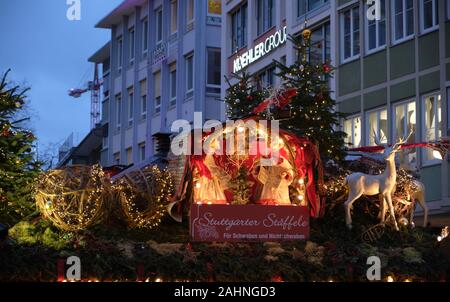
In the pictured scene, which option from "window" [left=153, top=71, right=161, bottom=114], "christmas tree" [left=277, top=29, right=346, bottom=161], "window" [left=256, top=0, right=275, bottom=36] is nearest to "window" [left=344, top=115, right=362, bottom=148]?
"window" [left=256, top=0, right=275, bottom=36]

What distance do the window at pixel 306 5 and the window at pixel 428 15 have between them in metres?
5.85

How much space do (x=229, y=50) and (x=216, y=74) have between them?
83.6 inches

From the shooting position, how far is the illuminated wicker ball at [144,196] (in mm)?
16516

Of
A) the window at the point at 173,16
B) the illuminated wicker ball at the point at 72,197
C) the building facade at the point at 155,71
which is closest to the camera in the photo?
the illuminated wicker ball at the point at 72,197

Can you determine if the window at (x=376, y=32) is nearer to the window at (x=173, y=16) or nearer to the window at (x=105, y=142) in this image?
the window at (x=173, y=16)

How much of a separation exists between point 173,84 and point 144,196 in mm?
26018

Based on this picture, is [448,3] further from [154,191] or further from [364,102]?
[154,191]

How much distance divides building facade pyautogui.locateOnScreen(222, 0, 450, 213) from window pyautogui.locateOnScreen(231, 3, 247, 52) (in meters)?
3.95

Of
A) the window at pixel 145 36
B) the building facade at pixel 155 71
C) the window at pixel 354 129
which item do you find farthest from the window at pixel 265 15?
the window at pixel 145 36

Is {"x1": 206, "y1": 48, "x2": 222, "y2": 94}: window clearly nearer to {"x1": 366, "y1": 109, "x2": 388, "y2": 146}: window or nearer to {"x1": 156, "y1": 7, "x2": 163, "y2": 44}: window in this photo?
{"x1": 156, "y1": 7, "x2": 163, "y2": 44}: window

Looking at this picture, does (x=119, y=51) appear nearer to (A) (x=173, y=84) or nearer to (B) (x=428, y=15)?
(A) (x=173, y=84)

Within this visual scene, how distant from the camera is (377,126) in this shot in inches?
1107
